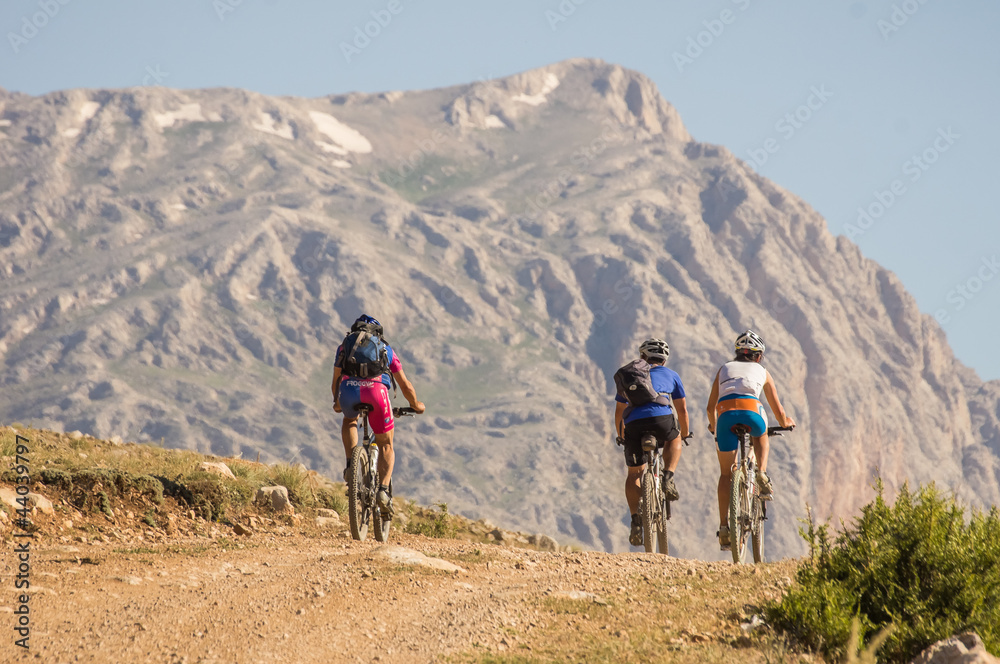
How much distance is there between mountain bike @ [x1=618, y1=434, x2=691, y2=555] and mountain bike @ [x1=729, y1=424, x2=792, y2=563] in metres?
1.00

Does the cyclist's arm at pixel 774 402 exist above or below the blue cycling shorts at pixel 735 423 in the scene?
above

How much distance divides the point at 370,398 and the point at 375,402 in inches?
3.1

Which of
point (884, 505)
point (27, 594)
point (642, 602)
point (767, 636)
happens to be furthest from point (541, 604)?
point (27, 594)

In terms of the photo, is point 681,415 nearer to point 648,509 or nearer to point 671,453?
point 671,453

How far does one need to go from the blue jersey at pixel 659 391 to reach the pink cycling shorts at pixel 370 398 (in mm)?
2793

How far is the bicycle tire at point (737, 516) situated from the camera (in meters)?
10.7

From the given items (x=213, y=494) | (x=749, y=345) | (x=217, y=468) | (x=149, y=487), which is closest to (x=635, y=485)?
(x=749, y=345)

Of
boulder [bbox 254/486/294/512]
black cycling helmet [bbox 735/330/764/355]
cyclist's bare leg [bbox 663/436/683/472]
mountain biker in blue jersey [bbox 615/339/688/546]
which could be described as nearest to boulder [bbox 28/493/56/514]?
boulder [bbox 254/486/294/512]

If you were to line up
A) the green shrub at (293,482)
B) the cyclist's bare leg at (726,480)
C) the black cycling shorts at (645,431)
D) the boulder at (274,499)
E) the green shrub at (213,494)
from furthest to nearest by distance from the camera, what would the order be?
the green shrub at (293,482) < the boulder at (274,499) < the green shrub at (213,494) < the black cycling shorts at (645,431) < the cyclist's bare leg at (726,480)

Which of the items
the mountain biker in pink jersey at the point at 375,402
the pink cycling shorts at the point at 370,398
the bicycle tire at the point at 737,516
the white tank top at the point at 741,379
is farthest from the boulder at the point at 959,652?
the pink cycling shorts at the point at 370,398

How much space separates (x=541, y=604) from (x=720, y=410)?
155 inches

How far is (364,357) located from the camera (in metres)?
11.4

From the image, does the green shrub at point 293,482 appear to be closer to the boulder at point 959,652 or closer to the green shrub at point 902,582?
the green shrub at point 902,582

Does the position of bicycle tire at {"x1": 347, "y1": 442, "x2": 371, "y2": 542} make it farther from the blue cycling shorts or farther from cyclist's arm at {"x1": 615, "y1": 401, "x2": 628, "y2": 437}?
the blue cycling shorts
